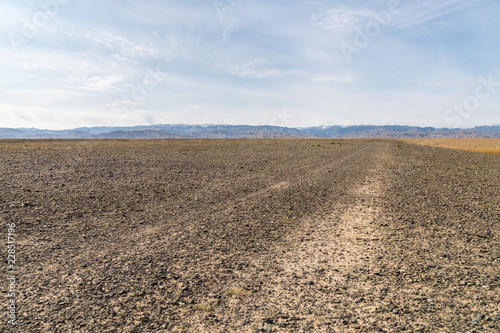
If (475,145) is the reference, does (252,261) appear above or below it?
below

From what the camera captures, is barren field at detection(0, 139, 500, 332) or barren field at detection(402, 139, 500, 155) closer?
barren field at detection(0, 139, 500, 332)

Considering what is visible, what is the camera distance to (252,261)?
23.6 feet

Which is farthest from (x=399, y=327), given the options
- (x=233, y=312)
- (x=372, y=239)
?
(x=372, y=239)

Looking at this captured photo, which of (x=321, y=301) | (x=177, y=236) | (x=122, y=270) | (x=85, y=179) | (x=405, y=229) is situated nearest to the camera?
(x=321, y=301)

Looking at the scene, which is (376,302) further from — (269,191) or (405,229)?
(269,191)

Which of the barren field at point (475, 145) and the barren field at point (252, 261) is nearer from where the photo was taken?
the barren field at point (252, 261)

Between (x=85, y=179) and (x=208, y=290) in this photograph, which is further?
(x=85, y=179)

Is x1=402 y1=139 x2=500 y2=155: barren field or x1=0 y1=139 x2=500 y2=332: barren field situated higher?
x1=402 y1=139 x2=500 y2=155: barren field

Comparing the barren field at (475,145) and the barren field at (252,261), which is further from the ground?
the barren field at (475,145)

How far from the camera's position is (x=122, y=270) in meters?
6.53

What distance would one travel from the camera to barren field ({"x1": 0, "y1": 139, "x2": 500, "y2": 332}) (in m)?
4.92

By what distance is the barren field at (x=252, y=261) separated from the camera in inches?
194

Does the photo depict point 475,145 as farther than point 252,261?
Yes

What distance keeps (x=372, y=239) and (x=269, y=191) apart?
25.0 feet
